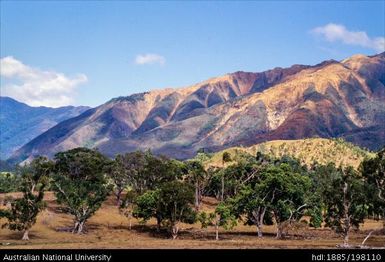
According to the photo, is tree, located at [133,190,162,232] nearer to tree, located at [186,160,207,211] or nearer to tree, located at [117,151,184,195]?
tree, located at [117,151,184,195]

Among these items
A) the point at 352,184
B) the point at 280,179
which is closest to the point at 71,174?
the point at 280,179

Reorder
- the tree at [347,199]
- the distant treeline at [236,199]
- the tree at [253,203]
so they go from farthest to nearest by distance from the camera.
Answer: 1. the tree at [253,203]
2. the distant treeline at [236,199]
3. the tree at [347,199]

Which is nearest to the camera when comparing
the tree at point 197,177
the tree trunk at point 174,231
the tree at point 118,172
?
the tree trunk at point 174,231

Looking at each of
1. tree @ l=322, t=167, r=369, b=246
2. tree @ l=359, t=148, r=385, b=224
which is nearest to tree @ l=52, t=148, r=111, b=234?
tree @ l=322, t=167, r=369, b=246

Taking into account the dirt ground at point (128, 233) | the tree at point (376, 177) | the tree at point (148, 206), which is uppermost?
the tree at point (376, 177)

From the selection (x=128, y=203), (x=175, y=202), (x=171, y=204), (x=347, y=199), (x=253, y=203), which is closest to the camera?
(x=347, y=199)

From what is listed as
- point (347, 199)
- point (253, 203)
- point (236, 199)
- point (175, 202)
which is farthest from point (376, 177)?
point (175, 202)

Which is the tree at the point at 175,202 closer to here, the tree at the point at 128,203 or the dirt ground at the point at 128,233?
the dirt ground at the point at 128,233

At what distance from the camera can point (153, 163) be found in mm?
133625

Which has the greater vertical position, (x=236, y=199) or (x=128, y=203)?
(x=236, y=199)

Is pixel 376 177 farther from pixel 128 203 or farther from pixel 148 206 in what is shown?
pixel 128 203

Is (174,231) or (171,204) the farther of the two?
(171,204)

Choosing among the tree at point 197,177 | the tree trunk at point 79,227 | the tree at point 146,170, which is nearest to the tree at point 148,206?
the tree trunk at point 79,227
